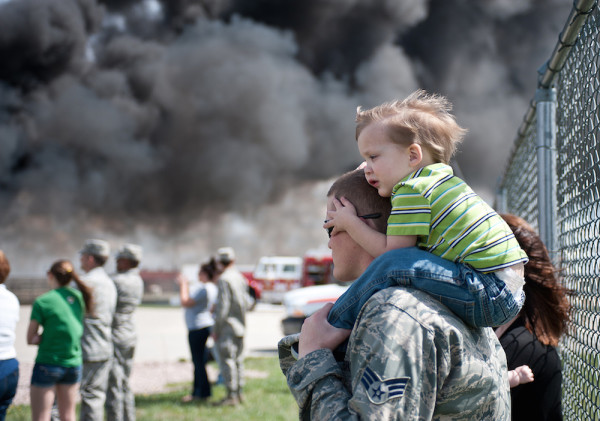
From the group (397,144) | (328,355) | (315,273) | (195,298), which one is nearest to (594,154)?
(397,144)

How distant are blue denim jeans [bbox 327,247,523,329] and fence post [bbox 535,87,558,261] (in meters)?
1.49

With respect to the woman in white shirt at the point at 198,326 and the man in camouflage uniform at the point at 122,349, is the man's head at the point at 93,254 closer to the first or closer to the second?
the man in camouflage uniform at the point at 122,349

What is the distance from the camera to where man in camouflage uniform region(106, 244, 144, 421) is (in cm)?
638

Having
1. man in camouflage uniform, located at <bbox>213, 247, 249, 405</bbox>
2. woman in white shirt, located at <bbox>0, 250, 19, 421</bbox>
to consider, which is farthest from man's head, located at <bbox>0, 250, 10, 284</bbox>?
man in camouflage uniform, located at <bbox>213, 247, 249, 405</bbox>

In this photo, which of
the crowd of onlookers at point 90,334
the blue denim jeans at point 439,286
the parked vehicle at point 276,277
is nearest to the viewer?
the blue denim jeans at point 439,286

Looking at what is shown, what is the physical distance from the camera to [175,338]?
1584 centimetres

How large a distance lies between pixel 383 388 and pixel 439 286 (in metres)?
0.29

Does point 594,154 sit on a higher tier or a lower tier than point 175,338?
higher

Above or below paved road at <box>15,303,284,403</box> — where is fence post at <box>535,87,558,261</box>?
above

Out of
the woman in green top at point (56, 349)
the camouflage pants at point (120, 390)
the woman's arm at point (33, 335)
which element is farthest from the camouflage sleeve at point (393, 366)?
the camouflage pants at point (120, 390)

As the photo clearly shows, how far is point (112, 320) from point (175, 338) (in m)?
9.98

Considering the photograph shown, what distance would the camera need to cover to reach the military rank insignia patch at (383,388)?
1.22 meters

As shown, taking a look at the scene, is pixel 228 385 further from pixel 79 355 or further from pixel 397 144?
pixel 397 144

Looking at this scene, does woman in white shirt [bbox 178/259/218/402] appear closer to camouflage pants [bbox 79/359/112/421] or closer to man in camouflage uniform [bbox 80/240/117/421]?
man in camouflage uniform [bbox 80/240/117/421]
